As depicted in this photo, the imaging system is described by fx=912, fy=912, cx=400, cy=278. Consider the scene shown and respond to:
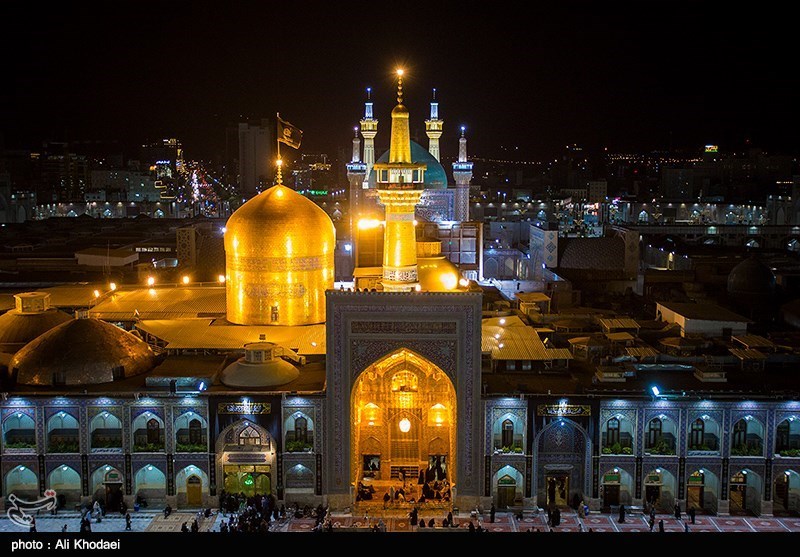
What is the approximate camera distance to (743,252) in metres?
44.0

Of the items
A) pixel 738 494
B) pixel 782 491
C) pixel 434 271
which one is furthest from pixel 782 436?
pixel 434 271

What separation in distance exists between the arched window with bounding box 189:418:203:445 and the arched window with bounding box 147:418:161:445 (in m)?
0.69

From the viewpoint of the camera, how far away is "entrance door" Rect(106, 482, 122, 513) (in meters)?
19.3

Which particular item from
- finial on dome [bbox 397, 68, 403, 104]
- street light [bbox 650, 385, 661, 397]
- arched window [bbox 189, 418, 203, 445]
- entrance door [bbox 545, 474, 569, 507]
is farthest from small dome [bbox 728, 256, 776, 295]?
arched window [bbox 189, 418, 203, 445]

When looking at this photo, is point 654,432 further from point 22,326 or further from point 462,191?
point 462,191

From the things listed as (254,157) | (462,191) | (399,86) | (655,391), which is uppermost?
(254,157)

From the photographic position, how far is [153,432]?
64.2ft

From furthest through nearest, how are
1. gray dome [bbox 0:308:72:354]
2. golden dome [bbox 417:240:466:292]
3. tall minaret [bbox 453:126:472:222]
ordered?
tall minaret [bbox 453:126:472:222]
golden dome [bbox 417:240:466:292]
gray dome [bbox 0:308:72:354]

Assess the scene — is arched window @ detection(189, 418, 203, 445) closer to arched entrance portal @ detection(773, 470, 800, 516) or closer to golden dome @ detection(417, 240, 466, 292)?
golden dome @ detection(417, 240, 466, 292)

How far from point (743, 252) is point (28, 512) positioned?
3554 cm

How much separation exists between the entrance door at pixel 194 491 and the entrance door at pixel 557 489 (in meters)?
7.41

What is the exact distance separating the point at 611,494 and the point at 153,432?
990 cm

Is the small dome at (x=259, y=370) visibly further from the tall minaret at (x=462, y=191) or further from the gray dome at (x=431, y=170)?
the tall minaret at (x=462, y=191)
